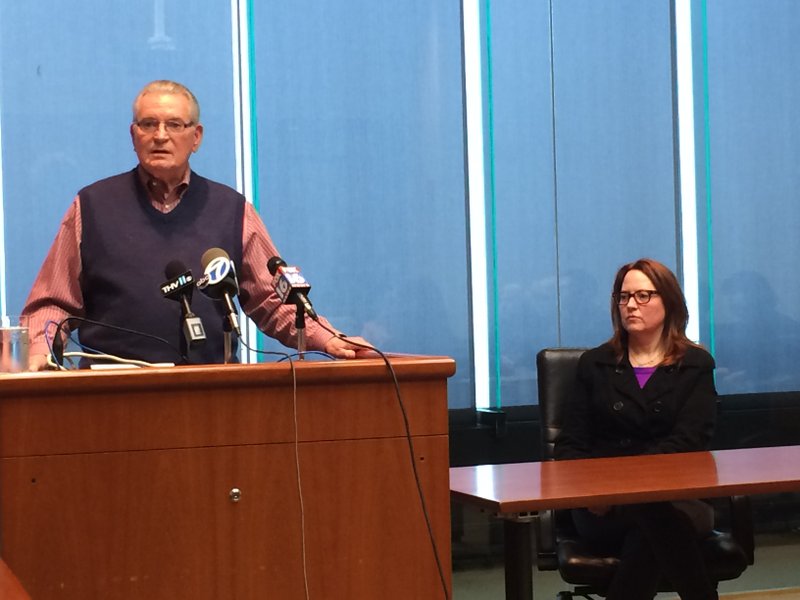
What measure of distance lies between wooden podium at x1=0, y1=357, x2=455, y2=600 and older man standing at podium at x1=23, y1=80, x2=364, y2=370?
0.69m

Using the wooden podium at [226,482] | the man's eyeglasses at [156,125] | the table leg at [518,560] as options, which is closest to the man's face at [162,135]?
the man's eyeglasses at [156,125]

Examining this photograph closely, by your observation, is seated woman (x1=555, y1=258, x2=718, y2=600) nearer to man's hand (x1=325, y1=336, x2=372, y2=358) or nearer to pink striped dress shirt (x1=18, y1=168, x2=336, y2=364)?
pink striped dress shirt (x1=18, y1=168, x2=336, y2=364)

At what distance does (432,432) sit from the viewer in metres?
2.00

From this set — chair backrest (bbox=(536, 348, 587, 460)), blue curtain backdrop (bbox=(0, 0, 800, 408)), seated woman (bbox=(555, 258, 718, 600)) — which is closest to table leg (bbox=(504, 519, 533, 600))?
seated woman (bbox=(555, 258, 718, 600))

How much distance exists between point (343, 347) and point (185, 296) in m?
0.33

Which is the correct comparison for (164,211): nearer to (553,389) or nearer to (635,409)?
(553,389)

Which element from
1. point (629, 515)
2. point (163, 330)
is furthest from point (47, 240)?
point (629, 515)

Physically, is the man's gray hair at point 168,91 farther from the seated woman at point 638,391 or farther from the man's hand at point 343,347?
the seated woman at point 638,391

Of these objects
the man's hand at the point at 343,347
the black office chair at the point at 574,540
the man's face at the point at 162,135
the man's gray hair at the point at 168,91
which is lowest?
the black office chair at the point at 574,540

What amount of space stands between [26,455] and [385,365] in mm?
598

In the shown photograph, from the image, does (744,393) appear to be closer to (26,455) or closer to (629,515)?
(629,515)

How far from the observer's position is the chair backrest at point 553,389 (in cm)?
337

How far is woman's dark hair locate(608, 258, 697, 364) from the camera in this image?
3.34 metres

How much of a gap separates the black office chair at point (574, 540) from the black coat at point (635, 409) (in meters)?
0.06
